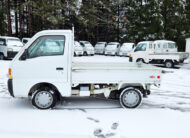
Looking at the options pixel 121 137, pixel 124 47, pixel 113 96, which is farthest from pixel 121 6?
pixel 121 137

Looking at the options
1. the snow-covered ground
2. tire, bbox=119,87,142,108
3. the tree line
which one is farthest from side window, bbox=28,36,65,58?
the tree line

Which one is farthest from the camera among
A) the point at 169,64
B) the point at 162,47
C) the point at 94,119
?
the point at 162,47

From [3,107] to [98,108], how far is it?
2.60 meters

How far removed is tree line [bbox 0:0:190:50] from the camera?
24.3 m

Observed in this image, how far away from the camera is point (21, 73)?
17.3 feet

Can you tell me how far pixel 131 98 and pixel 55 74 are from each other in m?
2.15

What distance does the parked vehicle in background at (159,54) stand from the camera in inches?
576

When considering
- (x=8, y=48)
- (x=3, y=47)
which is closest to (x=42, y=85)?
(x=8, y=48)

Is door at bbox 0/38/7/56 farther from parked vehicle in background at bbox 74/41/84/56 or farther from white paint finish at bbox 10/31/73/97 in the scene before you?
white paint finish at bbox 10/31/73/97

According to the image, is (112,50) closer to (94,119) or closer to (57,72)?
(57,72)

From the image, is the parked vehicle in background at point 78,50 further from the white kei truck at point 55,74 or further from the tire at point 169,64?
the white kei truck at point 55,74

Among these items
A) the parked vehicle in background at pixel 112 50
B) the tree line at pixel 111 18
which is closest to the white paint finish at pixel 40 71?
the tree line at pixel 111 18

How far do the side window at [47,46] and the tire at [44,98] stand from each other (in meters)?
0.92

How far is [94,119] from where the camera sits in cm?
502
